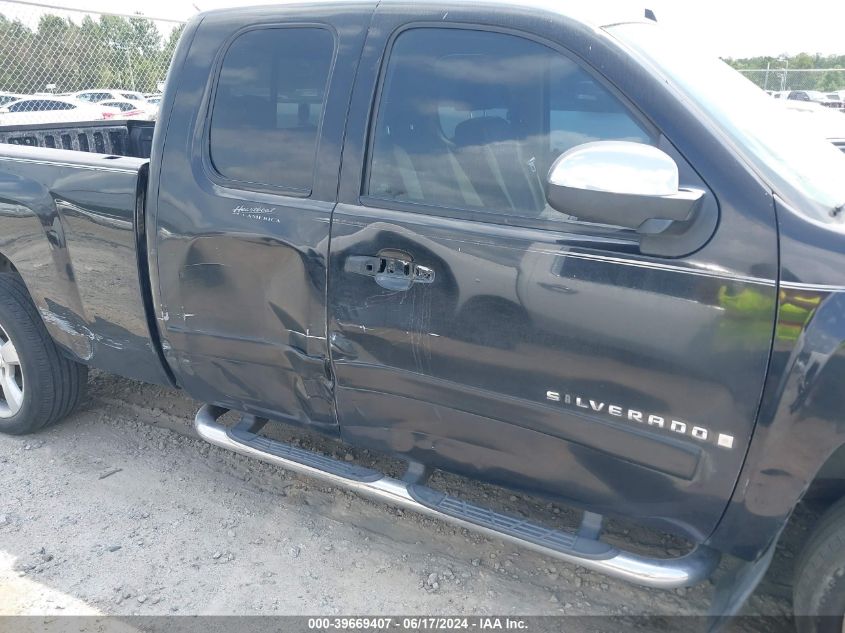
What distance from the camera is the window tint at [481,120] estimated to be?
6.84 ft

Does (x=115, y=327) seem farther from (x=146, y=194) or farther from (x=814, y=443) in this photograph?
(x=814, y=443)

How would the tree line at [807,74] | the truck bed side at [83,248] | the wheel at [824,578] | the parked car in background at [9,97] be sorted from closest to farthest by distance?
the wheel at [824,578] < the truck bed side at [83,248] < the parked car in background at [9,97] < the tree line at [807,74]

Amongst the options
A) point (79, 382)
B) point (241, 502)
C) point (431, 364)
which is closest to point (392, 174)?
point (431, 364)

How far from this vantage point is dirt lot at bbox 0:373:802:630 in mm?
2547

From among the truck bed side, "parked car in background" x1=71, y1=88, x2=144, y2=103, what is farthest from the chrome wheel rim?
"parked car in background" x1=71, y1=88, x2=144, y2=103

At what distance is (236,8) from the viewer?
2.65m

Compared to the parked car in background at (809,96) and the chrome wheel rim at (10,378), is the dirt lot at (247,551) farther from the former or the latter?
the parked car in background at (809,96)

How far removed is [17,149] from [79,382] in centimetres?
121

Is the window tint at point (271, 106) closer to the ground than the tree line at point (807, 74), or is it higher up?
closer to the ground

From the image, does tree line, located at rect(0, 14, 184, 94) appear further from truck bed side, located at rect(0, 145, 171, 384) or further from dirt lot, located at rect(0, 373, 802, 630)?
dirt lot, located at rect(0, 373, 802, 630)


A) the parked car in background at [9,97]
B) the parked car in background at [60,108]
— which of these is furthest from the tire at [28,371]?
the parked car in background at [9,97]

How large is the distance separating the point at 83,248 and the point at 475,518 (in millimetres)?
2009

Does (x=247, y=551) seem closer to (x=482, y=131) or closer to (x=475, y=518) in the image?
(x=475, y=518)

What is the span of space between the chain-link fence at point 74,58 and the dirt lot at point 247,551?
7.70 meters
